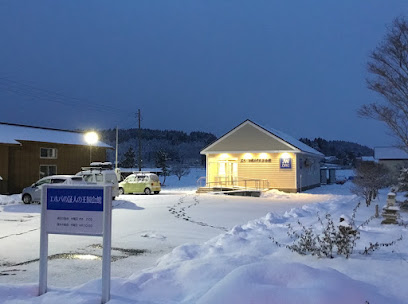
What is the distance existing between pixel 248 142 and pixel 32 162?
16.9 meters

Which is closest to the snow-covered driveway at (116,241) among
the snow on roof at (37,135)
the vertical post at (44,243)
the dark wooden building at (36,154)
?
the vertical post at (44,243)

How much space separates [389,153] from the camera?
48.9 metres

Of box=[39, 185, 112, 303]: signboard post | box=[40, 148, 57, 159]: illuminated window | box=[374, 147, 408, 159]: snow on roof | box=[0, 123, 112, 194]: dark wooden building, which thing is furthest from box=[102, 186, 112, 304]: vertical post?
box=[374, 147, 408, 159]: snow on roof

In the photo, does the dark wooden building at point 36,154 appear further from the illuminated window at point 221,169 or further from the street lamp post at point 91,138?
the illuminated window at point 221,169

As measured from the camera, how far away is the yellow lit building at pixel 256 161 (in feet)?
105

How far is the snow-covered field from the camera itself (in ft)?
15.5

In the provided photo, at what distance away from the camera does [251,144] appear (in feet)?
109

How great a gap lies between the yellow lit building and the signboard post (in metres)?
27.1

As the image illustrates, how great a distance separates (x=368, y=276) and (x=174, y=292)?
290 cm

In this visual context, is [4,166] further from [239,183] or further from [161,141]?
[161,141]

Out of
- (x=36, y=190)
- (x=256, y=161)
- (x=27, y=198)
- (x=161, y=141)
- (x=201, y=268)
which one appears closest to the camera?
(x=201, y=268)

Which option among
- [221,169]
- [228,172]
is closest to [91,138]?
[221,169]

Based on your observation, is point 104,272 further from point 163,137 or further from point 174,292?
point 163,137

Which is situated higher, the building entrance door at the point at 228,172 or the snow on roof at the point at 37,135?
the snow on roof at the point at 37,135
